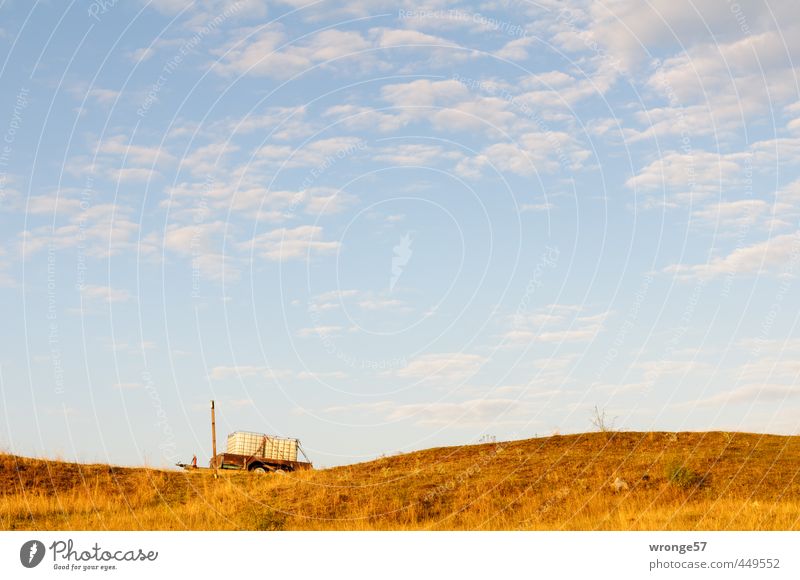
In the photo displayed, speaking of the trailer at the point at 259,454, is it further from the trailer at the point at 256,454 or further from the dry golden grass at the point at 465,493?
the dry golden grass at the point at 465,493

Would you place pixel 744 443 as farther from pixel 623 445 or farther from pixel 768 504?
pixel 768 504

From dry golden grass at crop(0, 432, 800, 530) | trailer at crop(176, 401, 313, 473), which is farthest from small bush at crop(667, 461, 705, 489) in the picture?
trailer at crop(176, 401, 313, 473)

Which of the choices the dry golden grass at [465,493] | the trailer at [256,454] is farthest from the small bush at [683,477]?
the trailer at [256,454]

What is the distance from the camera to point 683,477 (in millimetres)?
26219

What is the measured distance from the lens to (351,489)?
27.0 meters

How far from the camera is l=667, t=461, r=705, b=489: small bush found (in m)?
25.9

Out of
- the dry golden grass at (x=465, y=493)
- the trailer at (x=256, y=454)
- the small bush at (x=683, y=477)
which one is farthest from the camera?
the trailer at (x=256, y=454)

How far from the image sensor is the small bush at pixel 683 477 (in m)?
25.9

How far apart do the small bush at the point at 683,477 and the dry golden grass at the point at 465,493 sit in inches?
2.1

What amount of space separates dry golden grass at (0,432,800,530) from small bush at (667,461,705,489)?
52 mm

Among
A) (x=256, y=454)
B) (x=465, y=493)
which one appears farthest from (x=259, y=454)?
(x=465, y=493)

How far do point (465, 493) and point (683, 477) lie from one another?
22.3ft

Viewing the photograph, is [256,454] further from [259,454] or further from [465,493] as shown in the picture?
[465,493]
